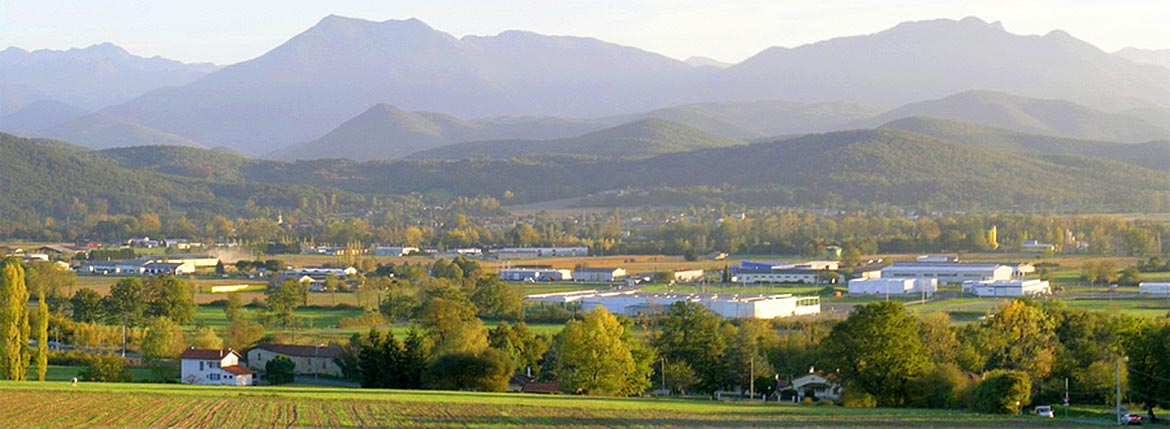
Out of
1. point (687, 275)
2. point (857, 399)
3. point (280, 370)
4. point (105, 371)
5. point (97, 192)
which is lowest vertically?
point (857, 399)

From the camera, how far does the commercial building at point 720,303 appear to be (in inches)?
1858

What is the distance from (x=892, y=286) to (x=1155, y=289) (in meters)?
8.67

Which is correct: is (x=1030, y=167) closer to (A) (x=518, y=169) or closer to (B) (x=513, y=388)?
(A) (x=518, y=169)

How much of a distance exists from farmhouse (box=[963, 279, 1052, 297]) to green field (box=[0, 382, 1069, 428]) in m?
26.5

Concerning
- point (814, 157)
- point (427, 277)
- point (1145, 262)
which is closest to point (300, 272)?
point (427, 277)

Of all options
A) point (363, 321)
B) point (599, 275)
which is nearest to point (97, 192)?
point (599, 275)

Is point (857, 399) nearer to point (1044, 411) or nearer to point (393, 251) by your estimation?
point (1044, 411)

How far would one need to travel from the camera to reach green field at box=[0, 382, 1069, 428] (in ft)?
74.2

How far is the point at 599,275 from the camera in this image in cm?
6531

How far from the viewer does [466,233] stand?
92562mm

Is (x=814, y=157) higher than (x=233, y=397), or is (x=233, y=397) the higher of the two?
(x=814, y=157)

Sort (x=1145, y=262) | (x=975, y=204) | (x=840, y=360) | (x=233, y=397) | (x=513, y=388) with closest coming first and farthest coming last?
1. (x=233, y=397)
2. (x=840, y=360)
3. (x=513, y=388)
4. (x=1145, y=262)
5. (x=975, y=204)

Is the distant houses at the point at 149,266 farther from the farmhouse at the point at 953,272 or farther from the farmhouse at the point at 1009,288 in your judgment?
the farmhouse at the point at 1009,288

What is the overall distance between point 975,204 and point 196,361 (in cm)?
8794
